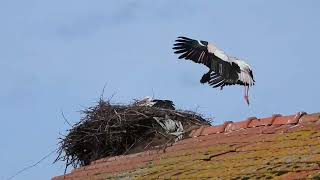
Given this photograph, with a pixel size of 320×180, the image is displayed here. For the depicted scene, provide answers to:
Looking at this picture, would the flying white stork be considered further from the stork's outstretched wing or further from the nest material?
the nest material

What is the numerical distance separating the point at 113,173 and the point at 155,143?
1.05 m

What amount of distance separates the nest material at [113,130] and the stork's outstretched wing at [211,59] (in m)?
0.61

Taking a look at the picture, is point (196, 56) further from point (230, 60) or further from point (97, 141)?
point (97, 141)

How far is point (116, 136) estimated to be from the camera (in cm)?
841

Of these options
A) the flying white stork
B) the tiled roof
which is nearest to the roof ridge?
the tiled roof

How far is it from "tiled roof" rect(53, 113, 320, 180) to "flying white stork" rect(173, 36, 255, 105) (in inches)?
32.8

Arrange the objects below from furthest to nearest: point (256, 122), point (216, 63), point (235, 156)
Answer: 1. point (216, 63)
2. point (256, 122)
3. point (235, 156)

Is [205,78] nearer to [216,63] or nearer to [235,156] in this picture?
[216,63]

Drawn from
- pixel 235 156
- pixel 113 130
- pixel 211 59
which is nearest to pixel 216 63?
pixel 211 59

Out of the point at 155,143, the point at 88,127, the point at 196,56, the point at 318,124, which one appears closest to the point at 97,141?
the point at 88,127

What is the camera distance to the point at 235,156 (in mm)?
5777

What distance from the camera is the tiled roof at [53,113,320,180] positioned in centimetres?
498

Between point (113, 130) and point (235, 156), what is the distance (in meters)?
2.98

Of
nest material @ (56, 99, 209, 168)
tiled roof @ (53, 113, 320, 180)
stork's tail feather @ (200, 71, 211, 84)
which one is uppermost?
stork's tail feather @ (200, 71, 211, 84)
